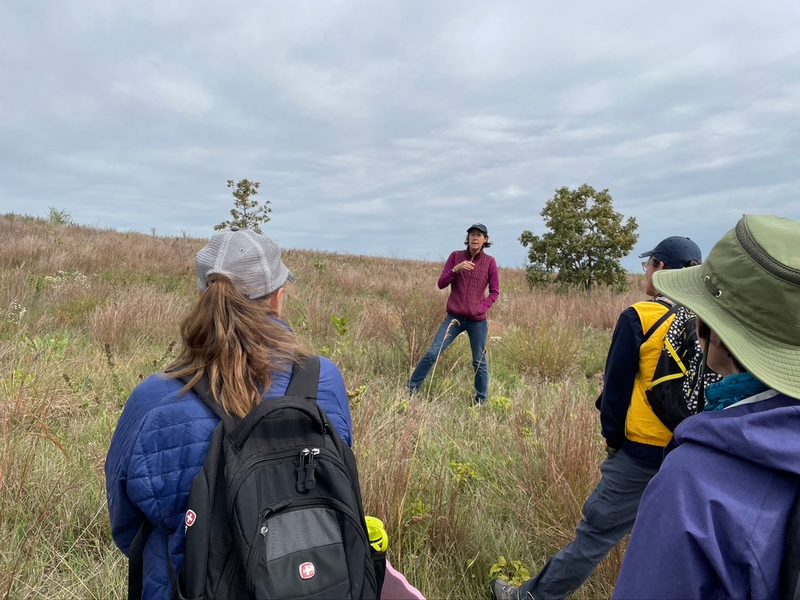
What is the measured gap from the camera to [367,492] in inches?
104

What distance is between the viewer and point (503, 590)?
238 cm

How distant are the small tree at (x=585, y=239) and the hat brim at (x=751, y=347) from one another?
12.3 m

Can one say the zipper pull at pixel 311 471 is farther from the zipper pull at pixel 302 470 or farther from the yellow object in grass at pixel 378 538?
the yellow object in grass at pixel 378 538

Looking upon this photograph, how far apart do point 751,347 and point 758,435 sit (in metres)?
0.21

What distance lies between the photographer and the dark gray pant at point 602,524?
2182 mm

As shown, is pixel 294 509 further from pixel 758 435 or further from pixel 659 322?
pixel 659 322

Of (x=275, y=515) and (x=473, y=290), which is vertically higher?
(x=473, y=290)

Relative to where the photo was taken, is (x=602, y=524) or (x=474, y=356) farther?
(x=474, y=356)

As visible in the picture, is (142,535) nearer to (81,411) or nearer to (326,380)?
(326,380)

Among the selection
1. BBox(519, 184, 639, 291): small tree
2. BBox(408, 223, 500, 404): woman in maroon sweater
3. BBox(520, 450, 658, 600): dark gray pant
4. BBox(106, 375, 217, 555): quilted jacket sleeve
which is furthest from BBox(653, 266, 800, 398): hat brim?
BBox(519, 184, 639, 291): small tree

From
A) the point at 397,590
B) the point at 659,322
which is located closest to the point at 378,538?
the point at 397,590

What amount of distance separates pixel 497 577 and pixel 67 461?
2.39 meters

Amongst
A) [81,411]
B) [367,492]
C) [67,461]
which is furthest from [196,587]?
[81,411]

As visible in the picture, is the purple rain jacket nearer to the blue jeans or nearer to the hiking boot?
the hiking boot
